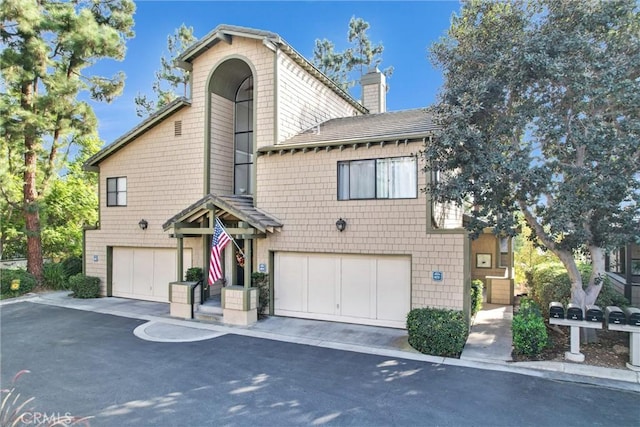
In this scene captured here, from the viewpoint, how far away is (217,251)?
1150 cm

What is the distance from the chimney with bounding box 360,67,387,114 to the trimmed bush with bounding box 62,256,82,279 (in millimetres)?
16014

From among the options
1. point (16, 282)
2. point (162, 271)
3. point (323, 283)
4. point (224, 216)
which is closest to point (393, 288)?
point (323, 283)

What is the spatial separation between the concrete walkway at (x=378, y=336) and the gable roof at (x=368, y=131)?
5.59 metres

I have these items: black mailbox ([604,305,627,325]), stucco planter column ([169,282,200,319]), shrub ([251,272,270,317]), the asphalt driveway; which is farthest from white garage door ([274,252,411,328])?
black mailbox ([604,305,627,325])

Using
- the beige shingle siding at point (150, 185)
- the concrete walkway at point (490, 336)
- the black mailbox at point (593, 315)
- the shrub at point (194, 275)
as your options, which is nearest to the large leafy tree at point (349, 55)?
the beige shingle siding at point (150, 185)

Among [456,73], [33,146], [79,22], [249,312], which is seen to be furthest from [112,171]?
[456,73]

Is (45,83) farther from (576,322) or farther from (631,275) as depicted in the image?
(631,275)

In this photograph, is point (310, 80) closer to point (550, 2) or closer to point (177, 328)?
point (550, 2)

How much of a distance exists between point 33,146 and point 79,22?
5.83 m

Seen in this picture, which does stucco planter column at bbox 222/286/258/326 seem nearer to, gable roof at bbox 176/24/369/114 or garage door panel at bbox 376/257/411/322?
garage door panel at bbox 376/257/411/322

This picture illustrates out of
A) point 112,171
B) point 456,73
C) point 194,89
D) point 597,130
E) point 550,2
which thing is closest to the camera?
point 597,130

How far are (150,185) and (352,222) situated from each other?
877cm

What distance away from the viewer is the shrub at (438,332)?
8.97 meters

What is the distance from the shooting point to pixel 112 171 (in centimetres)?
1630
